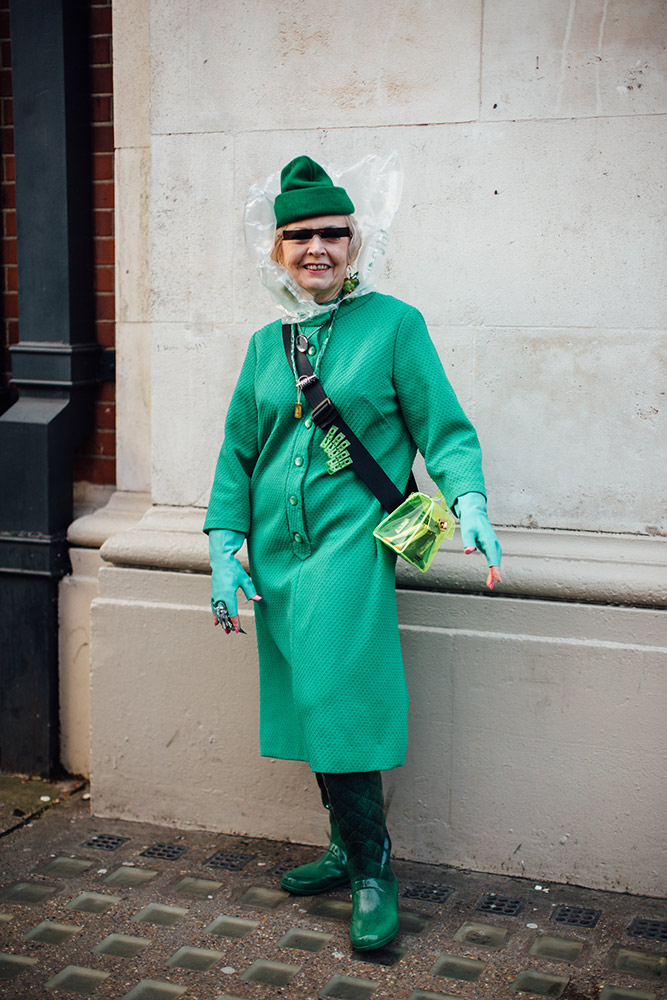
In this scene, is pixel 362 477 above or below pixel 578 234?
below

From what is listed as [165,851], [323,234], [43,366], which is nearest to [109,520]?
[43,366]

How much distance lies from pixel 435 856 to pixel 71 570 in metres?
1.69

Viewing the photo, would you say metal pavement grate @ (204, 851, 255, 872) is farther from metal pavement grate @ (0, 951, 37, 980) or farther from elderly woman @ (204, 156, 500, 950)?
metal pavement grate @ (0, 951, 37, 980)

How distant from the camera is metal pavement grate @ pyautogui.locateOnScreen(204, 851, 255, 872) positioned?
339cm

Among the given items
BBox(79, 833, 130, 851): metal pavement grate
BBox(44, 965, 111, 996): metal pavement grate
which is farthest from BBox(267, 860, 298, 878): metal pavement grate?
BBox(44, 965, 111, 996): metal pavement grate

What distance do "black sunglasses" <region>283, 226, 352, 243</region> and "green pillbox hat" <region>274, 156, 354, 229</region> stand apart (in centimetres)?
3

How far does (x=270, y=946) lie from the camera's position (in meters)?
2.89

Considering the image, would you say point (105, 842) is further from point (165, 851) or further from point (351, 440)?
point (351, 440)

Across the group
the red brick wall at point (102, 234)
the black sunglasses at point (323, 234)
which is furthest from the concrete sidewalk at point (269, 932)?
the black sunglasses at point (323, 234)

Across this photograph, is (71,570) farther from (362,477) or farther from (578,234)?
(578,234)

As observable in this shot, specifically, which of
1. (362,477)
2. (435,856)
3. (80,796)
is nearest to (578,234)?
(362,477)

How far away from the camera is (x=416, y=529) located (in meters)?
2.76

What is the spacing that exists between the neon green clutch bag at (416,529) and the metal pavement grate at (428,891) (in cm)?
106

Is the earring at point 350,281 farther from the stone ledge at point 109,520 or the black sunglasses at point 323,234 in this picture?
the stone ledge at point 109,520
